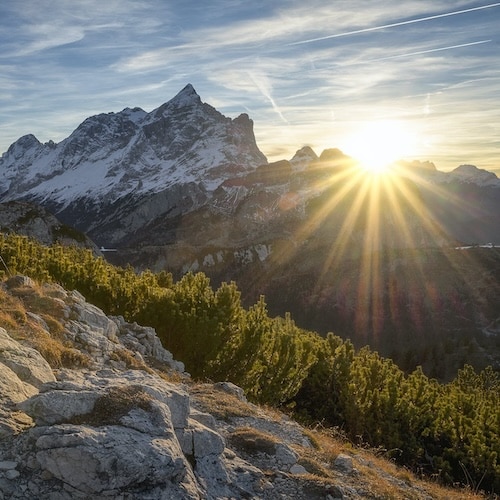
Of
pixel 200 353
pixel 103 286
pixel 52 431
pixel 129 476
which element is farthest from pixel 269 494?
pixel 103 286

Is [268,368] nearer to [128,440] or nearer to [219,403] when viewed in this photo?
[219,403]

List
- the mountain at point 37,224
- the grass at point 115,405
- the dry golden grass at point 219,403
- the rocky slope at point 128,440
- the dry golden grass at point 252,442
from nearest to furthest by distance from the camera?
the rocky slope at point 128,440
the grass at point 115,405
the dry golden grass at point 252,442
the dry golden grass at point 219,403
the mountain at point 37,224

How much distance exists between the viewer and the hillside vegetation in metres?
22.8

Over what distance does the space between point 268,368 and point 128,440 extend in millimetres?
16958

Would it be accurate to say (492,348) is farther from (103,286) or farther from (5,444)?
(5,444)

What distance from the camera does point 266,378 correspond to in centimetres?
2406

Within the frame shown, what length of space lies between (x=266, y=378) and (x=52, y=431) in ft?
56.2

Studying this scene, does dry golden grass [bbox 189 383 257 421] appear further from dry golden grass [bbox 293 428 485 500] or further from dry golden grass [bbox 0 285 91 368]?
dry golden grass [bbox 0 285 91 368]

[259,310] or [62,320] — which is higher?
[62,320]

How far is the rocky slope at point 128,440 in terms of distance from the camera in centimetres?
737

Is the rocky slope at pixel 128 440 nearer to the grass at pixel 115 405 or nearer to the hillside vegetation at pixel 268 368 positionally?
the grass at pixel 115 405

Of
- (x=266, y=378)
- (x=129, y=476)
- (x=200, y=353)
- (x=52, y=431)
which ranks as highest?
(x=52, y=431)

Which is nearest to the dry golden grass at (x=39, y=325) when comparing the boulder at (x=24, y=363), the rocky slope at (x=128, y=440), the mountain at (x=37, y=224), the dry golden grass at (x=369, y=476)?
the rocky slope at (x=128, y=440)

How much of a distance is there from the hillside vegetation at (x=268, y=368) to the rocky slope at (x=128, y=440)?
7492mm
